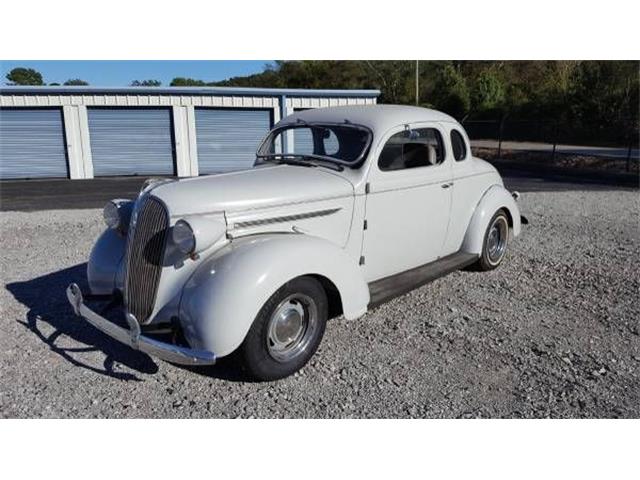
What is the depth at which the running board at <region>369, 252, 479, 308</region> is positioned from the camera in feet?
13.6

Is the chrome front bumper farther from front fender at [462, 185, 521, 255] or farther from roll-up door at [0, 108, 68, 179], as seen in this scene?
roll-up door at [0, 108, 68, 179]

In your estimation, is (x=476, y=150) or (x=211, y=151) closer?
(x=211, y=151)

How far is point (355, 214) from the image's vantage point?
13.4 feet

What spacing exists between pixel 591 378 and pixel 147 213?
136 inches

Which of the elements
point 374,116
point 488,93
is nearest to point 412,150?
point 374,116

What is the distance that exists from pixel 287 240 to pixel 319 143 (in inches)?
60.3

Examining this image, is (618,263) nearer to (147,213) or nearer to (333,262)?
(333,262)

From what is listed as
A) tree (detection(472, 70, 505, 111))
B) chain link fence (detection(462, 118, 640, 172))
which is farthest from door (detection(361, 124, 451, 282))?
tree (detection(472, 70, 505, 111))

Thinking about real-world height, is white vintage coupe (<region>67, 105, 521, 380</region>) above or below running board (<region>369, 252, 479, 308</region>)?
above

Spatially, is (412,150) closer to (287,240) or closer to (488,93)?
(287,240)

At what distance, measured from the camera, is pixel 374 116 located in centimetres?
451

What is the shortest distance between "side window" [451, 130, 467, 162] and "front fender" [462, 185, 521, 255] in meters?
0.61

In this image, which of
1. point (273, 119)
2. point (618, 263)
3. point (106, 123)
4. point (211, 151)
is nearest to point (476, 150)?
point (273, 119)

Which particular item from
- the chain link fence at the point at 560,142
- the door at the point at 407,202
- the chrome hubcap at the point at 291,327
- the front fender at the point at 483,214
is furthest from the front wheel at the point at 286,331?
the chain link fence at the point at 560,142
